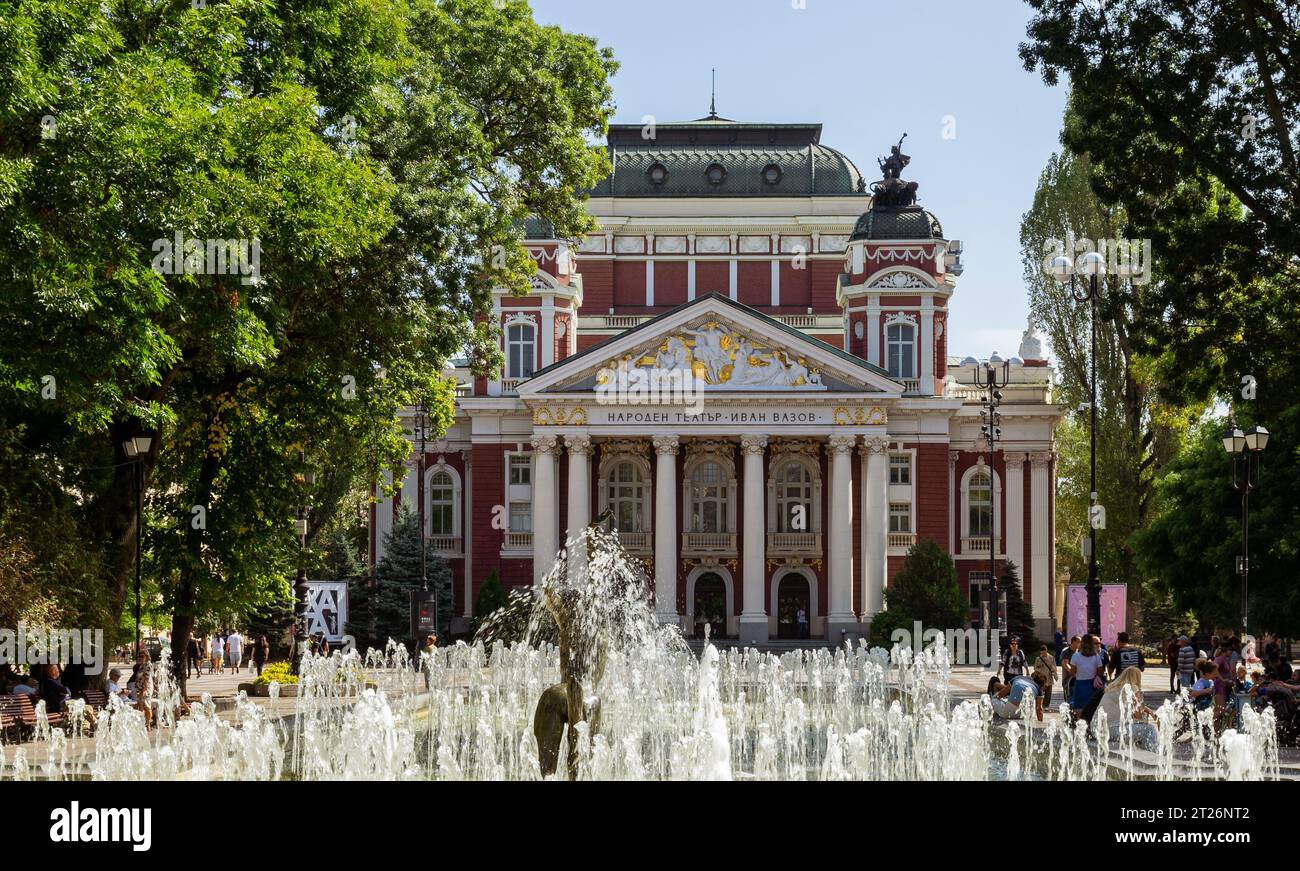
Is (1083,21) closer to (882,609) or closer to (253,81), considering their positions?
(253,81)

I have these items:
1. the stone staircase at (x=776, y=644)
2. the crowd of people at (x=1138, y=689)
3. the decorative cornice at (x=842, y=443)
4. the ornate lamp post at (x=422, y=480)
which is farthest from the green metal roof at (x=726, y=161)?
the crowd of people at (x=1138, y=689)

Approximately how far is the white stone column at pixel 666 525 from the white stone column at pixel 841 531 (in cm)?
606

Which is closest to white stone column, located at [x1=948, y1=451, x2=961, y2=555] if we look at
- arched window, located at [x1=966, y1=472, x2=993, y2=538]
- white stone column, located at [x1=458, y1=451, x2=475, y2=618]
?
arched window, located at [x1=966, y1=472, x2=993, y2=538]

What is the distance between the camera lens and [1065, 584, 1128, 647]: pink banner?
35.5m

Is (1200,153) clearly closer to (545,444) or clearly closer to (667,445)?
(667,445)

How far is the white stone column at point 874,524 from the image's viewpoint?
62.2m

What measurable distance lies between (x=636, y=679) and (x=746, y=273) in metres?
45.5

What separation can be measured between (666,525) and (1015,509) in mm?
14885

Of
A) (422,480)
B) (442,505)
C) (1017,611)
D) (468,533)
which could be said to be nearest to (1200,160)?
(422,480)

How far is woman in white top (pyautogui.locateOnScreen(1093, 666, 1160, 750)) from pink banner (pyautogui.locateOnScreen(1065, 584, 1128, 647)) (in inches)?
502

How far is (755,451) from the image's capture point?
203 ft

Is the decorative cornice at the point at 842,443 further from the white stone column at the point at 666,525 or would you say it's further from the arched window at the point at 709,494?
the white stone column at the point at 666,525
